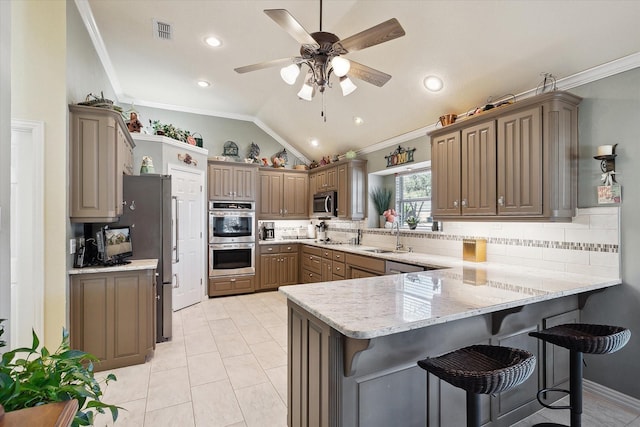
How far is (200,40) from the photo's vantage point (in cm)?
348

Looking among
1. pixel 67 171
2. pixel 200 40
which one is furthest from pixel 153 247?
pixel 200 40

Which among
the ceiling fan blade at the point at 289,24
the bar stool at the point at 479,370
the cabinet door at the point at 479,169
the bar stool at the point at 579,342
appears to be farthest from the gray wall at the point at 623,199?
the ceiling fan blade at the point at 289,24

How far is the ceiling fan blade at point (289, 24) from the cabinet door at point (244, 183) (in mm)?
3747

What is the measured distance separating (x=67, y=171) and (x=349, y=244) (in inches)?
158

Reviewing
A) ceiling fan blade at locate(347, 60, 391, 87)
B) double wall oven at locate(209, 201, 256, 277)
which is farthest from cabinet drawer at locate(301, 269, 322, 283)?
ceiling fan blade at locate(347, 60, 391, 87)

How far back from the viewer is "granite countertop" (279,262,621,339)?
1.42 metres

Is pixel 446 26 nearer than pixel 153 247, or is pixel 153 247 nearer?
pixel 446 26

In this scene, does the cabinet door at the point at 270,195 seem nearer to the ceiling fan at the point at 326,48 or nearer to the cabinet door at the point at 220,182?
the cabinet door at the point at 220,182

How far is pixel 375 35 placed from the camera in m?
2.04

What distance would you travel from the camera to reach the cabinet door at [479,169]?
9.63ft

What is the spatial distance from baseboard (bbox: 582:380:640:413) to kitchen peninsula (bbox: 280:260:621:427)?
50 centimetres

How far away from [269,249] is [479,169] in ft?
12.8

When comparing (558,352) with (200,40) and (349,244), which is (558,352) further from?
(200,40)

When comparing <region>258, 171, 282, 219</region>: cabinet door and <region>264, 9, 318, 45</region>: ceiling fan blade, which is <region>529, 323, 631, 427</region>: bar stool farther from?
<region>258, 171, 282, 219</region>: cabinet door
